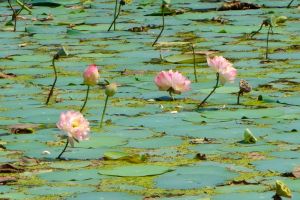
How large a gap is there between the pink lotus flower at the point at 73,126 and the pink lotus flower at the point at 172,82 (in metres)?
0.71

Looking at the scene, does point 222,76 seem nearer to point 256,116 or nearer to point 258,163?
point 256,116

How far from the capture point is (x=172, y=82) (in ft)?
12.0

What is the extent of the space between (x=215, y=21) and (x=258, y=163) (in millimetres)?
3151

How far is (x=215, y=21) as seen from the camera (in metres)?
6.04

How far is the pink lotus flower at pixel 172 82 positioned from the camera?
364 cm

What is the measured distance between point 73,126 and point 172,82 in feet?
2.52

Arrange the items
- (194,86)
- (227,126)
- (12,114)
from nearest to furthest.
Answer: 1. (227,126)
2. (12,114)
3. (194,86)

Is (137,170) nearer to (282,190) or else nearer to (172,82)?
(282,190)

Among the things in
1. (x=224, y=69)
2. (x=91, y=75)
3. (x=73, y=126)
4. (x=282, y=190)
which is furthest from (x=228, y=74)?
(x=282, y=190)

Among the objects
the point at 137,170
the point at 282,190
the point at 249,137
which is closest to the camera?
the point at 282,190

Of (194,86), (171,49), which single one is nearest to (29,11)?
(171,49)

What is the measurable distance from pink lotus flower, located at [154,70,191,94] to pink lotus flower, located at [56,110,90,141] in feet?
2.33

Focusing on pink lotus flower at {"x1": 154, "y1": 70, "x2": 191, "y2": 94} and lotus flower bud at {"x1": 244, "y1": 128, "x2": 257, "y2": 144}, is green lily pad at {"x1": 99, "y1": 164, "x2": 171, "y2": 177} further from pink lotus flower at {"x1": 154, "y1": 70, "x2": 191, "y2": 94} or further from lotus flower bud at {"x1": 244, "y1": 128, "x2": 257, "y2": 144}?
pink lotus flower at {"x1": 154, "y1": 70, "x2": 191, "y2": 94}

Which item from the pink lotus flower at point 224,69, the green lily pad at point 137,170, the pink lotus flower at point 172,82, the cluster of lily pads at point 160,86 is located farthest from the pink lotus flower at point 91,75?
the green lily pad at point 137,170
